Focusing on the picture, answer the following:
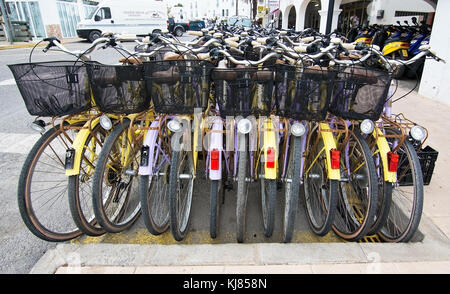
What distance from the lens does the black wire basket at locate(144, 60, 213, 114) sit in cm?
210

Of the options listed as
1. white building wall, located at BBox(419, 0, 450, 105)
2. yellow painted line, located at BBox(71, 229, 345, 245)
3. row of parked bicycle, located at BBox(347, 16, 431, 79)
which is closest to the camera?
yellow painted line, located at BBox(71, 229, 345, 245)

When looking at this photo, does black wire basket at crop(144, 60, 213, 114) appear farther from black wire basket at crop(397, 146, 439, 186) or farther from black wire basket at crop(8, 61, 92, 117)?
black wire basket at crop(397, 146, 439, 186)

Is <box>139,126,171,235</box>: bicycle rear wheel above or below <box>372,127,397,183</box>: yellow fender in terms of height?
below

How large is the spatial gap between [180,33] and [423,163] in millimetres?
27016

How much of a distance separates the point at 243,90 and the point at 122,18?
799 inches

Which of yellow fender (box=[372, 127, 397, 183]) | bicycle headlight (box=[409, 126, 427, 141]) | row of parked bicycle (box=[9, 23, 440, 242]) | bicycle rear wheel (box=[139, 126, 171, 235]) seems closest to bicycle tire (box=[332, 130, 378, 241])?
row of parked bicycle (box=[9, 23, 440, 242])

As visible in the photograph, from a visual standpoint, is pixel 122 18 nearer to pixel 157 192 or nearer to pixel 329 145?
pixel 157 192

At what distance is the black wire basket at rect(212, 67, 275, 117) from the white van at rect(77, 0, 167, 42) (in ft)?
59.1

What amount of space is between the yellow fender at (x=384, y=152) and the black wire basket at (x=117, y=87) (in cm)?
197

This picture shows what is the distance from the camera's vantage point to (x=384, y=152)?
221cm

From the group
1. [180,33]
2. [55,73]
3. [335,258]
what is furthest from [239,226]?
[180,33]

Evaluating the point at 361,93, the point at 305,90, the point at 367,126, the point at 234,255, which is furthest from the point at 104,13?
the point at 234,255
